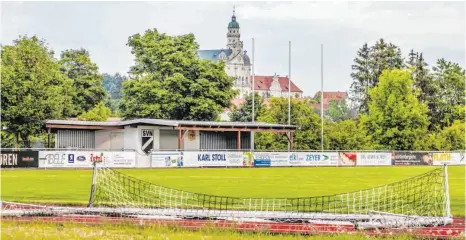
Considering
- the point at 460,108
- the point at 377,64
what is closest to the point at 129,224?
the point at 460,108

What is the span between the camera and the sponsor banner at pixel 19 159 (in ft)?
168

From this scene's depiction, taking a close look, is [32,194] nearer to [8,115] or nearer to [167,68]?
[8,115]

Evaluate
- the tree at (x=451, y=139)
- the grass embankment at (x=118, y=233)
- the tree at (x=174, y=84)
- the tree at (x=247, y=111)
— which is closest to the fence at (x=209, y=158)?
the tree at (x=451, y=139)

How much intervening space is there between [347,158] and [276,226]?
51676mm

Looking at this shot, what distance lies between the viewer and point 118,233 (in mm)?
14383

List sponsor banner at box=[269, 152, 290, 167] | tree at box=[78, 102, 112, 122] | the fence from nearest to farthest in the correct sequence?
the fence, sponsor banner at box=[269, 152, 290, 167], tree at box=[78, 102, 112, 122]

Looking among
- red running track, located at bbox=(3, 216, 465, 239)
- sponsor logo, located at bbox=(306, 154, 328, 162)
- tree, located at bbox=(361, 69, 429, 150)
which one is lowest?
red running track, located at bbox=(3, 216, 465, 239)

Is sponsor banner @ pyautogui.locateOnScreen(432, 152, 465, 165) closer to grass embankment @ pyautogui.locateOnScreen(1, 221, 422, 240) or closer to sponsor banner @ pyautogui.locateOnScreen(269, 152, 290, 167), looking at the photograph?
sponsor banner @ pyautogui.locateOnScreen(269, 152, 290, 167)

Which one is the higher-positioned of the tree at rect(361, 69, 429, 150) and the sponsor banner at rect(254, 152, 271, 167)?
the tree at rect(361, 69, 429, 150)

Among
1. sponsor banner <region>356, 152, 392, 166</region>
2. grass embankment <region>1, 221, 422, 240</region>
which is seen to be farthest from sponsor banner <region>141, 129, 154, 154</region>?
grass embankment <region>1, 221, 422, 240</region>

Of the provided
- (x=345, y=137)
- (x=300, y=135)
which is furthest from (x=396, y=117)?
(x=300, y=135)

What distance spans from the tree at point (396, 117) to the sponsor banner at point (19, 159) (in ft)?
143

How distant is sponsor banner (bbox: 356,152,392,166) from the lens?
67.4m

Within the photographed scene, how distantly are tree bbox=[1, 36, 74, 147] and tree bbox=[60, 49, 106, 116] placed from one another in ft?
79.2
